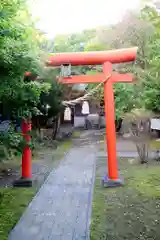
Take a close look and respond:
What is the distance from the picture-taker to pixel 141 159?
13.2 m

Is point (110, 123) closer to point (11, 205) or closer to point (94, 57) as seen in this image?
point (94, 57)

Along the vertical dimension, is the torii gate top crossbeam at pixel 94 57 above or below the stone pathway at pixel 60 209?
above

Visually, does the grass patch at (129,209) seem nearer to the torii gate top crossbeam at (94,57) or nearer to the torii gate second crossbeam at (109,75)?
the torii gate second crossbeam at (109,75)

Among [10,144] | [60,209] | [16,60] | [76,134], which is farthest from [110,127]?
[76,134]

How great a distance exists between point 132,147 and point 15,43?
45.5 feet

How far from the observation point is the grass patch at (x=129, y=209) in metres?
6.04

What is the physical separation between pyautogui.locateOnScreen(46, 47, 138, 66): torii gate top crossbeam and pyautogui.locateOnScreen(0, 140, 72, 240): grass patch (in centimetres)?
377

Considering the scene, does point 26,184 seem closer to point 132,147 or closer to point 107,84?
point 107,84

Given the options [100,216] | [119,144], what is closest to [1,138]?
[100,216]

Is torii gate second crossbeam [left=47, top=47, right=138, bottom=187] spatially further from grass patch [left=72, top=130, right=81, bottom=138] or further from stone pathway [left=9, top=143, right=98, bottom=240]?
grass patch [left=72, top=130, right=81, bottom=138]

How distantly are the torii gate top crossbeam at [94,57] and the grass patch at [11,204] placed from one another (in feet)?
12.4

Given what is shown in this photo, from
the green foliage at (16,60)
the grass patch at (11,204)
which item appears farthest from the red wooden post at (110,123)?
the green foliage at (16,60)

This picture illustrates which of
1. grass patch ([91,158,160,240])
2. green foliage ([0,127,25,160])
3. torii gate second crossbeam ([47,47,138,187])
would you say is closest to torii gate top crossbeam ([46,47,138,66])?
torii gate second crossbeam ([47,47,138,187])

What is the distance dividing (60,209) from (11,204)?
1.35 meters
